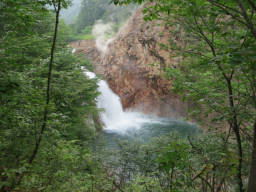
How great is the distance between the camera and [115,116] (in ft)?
53.9

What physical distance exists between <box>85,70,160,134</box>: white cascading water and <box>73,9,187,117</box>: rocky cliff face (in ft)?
2.50

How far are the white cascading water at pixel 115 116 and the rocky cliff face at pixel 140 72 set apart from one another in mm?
761

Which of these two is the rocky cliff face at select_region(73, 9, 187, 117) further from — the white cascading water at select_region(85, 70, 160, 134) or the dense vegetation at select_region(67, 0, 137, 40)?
the dense vegetation at select_region(67, 0, 137, 40)

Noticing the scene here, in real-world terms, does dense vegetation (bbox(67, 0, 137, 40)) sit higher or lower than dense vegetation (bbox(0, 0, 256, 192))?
higher

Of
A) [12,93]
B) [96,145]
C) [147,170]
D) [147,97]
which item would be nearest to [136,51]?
[147,97]

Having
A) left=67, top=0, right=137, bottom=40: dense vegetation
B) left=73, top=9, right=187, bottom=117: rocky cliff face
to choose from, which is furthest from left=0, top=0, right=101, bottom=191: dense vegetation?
left=67, top=0, right=137, bottom=40: dense vegetation

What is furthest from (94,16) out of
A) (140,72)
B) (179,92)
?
(179,92)

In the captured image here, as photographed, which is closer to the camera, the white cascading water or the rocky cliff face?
the white cascading water

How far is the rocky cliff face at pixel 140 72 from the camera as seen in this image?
50.1 ft

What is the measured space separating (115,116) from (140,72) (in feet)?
17.0

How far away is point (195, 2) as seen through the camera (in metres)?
2.06

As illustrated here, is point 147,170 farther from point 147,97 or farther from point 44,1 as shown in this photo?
point 147,97

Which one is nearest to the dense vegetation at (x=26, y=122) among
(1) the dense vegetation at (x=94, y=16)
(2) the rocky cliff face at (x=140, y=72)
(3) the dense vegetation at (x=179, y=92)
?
(3) the dense vegetation at (x=179, y=92)

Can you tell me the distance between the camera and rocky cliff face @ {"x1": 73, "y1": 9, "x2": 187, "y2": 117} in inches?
601
